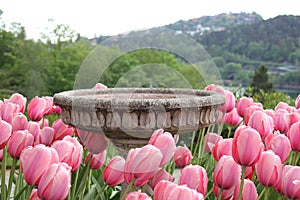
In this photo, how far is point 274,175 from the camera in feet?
2.52

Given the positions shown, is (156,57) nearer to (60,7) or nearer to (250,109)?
(250,109)

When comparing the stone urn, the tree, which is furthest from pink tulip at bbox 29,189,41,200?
the tree

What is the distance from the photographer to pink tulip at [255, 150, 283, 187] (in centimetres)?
76

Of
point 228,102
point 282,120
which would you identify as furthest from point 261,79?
point 282,120

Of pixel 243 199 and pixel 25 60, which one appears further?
pixel 25 60

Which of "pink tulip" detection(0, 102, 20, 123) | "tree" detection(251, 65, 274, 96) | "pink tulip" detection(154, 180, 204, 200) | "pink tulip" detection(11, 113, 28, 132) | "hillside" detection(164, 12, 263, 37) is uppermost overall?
"hillside" detection(164, 12, 263, 37)

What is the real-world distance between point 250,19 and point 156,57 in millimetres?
10607

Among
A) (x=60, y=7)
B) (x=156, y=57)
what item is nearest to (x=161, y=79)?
(x=156, y=57)

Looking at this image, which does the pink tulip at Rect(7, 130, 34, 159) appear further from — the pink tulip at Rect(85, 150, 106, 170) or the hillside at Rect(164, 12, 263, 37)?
the hillside at Rect(164, 12, 263, 37)

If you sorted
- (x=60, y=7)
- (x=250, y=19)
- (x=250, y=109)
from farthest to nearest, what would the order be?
(x=60, y=7) < (x=250, y=19) < (x=250, y=109)

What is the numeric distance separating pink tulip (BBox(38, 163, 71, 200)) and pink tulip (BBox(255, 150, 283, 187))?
35 cm

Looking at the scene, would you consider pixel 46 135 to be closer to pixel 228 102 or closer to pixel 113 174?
pixel 113 174

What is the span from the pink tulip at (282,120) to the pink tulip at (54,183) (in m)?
0.70

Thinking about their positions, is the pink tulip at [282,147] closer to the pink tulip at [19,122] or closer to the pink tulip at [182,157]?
the pink tulip at [182,157]
